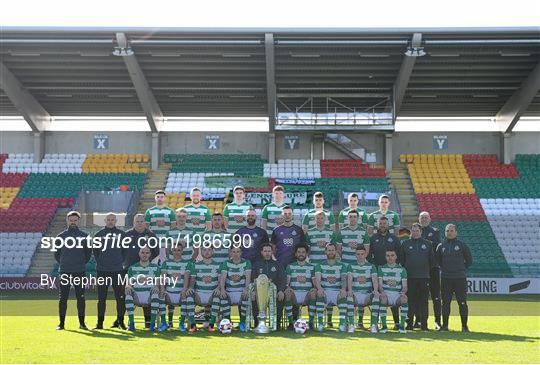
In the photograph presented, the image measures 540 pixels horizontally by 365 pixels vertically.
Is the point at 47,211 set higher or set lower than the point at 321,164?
lower

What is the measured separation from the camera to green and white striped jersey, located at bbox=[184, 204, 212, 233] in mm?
11977

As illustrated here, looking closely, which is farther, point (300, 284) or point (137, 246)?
point (137, 246)

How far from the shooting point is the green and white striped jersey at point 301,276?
443 inches

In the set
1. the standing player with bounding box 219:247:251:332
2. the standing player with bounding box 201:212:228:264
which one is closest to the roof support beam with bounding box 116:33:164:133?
the standing player with bounding box 201:212:228:264

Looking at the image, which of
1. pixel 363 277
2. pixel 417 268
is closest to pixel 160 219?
pixel 363 277

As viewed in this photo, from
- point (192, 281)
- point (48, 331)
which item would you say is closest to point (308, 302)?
point (192, 281)

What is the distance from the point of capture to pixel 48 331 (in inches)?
437

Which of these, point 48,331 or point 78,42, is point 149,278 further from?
point 78,42

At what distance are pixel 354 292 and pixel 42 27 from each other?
54.5 ft

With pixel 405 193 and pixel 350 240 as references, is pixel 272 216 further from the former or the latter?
pixel 405 193

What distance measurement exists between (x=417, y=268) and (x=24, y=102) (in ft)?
66.7

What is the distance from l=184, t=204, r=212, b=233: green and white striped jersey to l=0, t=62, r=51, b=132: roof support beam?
53.2 feet

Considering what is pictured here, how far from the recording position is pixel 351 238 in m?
11.8

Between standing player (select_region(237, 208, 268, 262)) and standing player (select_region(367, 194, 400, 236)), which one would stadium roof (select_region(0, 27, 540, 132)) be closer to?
standing player (select_region(367, 194, 400, 236))
